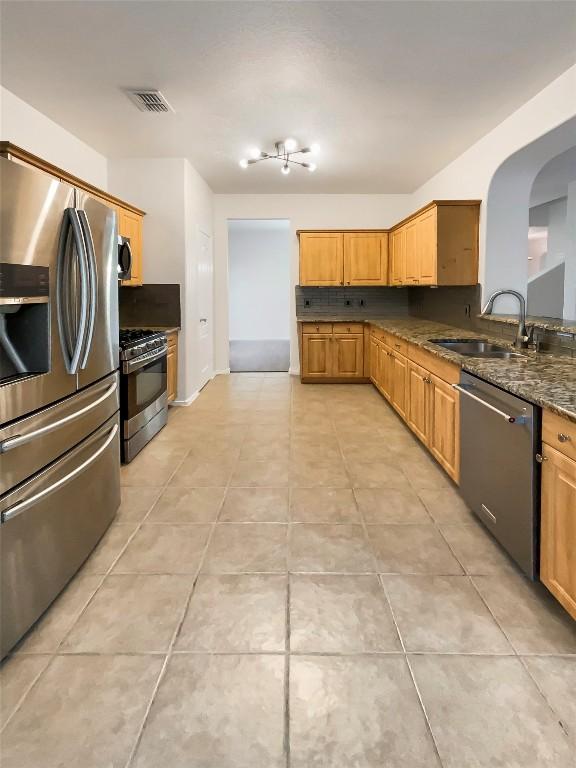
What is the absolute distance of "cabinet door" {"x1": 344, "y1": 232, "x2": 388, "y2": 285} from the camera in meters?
7.36

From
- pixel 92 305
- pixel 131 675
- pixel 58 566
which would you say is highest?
pixel 92 305

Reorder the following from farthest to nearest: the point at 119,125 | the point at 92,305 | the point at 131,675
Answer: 1. the point at 119,125
2. the point at 92,305
3. the point at 131,675

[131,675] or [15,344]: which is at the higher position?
[15,344]

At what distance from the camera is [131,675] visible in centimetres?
173

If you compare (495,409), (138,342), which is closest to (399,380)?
(138,342)

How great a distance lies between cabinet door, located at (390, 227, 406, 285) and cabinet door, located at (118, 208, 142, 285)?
3.05 metres

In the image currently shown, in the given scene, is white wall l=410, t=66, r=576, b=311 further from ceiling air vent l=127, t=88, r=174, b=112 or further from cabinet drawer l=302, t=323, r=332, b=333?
ceiling air vent l=127, t=88, r=174, b=112

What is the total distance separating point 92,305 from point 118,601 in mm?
1214

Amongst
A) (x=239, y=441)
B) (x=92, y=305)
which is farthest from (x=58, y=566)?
(x=239, y=441)

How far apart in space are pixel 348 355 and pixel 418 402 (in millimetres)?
3035

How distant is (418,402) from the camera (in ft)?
14.1

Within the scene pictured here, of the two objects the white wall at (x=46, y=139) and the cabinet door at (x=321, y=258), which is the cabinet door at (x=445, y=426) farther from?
the cabinet door at (x=321, y=258)

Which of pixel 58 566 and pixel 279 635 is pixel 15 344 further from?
pixel 279 635

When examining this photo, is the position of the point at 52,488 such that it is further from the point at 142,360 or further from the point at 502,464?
the point at 142,360
